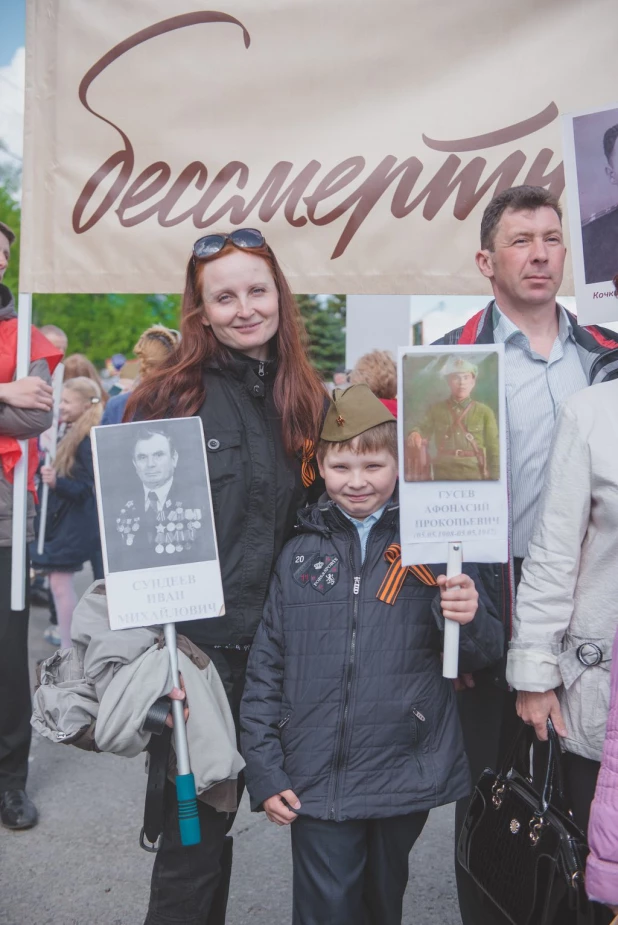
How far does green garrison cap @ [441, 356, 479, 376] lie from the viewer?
2.13 meters

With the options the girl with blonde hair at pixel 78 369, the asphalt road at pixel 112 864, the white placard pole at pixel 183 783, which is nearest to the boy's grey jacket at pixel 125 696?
the white placard pole at pixel 183 783

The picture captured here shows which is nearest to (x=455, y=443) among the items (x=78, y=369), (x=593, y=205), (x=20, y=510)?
(x=593, y=205)

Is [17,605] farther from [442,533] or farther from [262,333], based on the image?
[442,533]

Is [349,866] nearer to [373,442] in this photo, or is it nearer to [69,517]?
[373,442]

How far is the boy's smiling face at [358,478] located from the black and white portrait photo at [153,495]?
0.38 m

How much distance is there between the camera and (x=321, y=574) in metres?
2.29

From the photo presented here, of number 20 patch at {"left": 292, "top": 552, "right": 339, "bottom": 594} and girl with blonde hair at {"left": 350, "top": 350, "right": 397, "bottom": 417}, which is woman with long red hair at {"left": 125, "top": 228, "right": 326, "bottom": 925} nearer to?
number 20 patch at {"left": 292, "top": 552, "right": 339, "bottom": 594}

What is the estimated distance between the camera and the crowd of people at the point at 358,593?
6.86ft

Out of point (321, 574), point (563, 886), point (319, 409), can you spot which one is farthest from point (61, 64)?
point (563, 886)

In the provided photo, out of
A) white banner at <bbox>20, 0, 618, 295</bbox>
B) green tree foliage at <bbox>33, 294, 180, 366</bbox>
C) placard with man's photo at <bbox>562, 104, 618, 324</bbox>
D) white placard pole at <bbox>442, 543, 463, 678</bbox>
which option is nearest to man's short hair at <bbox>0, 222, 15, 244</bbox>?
white banner at <bbox>20, 0, 618, 295</bbox>

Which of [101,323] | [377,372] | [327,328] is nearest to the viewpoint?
[377,372]

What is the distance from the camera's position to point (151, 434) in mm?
2172

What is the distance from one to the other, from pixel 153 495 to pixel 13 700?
1.95 metres

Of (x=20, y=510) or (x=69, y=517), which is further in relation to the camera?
(x=69, y=517)
